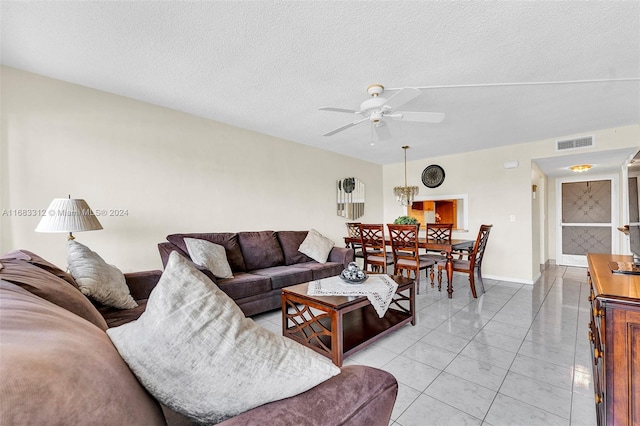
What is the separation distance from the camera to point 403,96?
87.7 inches

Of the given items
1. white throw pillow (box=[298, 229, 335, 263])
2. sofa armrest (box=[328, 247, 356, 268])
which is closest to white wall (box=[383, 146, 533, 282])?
sofa armrest (box=[328, 247, 356, 268])

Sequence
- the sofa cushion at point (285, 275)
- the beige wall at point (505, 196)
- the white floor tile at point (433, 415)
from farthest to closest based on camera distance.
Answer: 1. the beige wall at point (505, 196)
2. the sofa cushion at point (285, 275)
3. the white floor tile at point (433, 415)

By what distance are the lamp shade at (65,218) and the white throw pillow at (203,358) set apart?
2038 mm

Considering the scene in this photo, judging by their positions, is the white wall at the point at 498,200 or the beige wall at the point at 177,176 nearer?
the beige wall at the point at 177,176

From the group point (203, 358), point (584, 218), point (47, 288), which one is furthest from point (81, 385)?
point (584, 218)

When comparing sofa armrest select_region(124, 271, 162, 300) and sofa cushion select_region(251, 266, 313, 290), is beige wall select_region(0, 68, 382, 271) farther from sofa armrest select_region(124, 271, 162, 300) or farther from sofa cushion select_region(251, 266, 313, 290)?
sofa cushion select_region(251, 266, 313, 290)

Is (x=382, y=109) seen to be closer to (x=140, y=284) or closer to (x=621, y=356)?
(x=621, y=356)

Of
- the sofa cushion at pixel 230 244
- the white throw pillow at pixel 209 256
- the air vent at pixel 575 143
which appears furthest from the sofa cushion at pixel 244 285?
the air vent at pixel 575 143

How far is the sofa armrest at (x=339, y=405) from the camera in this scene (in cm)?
67

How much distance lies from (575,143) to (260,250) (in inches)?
190

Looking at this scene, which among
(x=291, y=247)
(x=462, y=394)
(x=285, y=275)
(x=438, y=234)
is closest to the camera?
(x=462, y=394)

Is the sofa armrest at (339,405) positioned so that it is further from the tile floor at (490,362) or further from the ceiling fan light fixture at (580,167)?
the ceiling fan light fixture at (580,167)

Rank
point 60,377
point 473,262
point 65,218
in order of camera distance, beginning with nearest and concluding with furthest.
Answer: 1. point 60,377
2. point 65,218
3. point 473,262

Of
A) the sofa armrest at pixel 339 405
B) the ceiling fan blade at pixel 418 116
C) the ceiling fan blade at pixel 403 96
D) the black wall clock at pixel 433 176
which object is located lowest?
the sofa armrest at pixel 339 405
